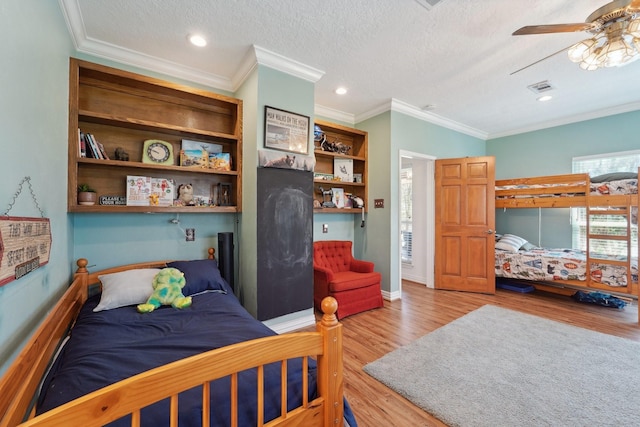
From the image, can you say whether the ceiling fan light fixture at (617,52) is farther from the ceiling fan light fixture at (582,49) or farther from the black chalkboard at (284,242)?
the black chalkboard at (284,242)

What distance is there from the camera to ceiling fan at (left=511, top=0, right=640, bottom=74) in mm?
1655

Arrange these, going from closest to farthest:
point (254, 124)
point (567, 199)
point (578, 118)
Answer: point (254, 124)
point (567, 199)
point (578, 118)

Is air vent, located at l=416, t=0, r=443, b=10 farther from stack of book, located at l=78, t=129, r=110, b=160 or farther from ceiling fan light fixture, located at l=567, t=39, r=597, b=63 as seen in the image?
stack of book, located at l=78, t=129, r=110, b=160

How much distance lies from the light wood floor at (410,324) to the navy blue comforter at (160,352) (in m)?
0.77

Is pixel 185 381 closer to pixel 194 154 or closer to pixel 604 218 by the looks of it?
pixel 194 154

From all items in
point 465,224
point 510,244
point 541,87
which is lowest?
point 510,244

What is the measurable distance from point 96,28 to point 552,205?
563 centimetres

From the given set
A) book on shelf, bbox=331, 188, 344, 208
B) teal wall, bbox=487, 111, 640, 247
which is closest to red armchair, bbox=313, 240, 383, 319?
book on shelf, bbox=331, 188, 344, 208

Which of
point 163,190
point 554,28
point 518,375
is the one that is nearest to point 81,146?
point 163,190

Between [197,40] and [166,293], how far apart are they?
2170mm

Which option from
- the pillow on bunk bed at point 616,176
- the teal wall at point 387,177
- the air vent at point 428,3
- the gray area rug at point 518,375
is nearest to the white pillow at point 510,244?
the pillow on bunk bed at point 616,176

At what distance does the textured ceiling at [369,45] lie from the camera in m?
1.97

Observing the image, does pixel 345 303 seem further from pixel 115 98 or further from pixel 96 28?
pixel 96 28

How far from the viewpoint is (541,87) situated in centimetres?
323
